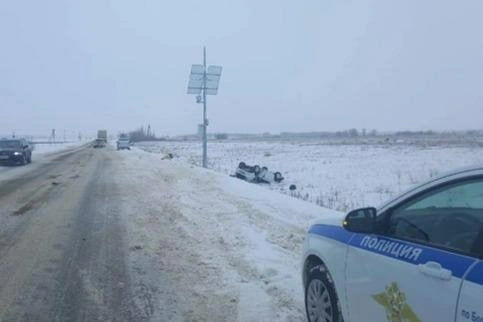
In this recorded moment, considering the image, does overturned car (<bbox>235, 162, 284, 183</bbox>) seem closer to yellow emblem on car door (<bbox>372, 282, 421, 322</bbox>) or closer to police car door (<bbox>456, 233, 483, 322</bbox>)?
yellow emblem on car door (<bbox>372, 282, 421, 322</bbox>)

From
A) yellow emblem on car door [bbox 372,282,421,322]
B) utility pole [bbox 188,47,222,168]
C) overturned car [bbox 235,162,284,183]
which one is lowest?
overturned car [bbox 235,162,284,183]

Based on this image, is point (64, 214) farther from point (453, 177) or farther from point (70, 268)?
point (453, 177)

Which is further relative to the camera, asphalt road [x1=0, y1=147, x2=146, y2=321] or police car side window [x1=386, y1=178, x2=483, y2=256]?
asphalt road [x1=0, y1=147, x2=146, y2=321]

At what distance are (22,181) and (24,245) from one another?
12948 mm

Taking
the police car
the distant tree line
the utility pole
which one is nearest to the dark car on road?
the utility pole

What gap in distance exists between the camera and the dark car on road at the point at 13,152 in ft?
107

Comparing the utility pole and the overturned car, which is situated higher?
the utility pole

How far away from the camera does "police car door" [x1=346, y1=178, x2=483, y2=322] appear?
9.06ft

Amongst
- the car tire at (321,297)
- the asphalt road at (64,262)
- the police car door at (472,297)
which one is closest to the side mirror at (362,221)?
the car tire at (321,297)

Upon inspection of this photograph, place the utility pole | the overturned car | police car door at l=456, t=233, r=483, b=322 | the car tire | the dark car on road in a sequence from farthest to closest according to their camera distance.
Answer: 1. the dark car on road
2. the utility pole
3. the overturned car
4. the car tire
5. police car door at l=456, t=233, r=483, b=322

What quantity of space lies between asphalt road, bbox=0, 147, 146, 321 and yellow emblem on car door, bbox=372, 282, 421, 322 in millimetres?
2706

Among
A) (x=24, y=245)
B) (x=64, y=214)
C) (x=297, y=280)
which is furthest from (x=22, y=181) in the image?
(x=297, y=280)

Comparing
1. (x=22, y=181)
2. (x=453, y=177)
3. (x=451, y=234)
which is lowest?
(x=22, y=181)

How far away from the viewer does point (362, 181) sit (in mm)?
20703
